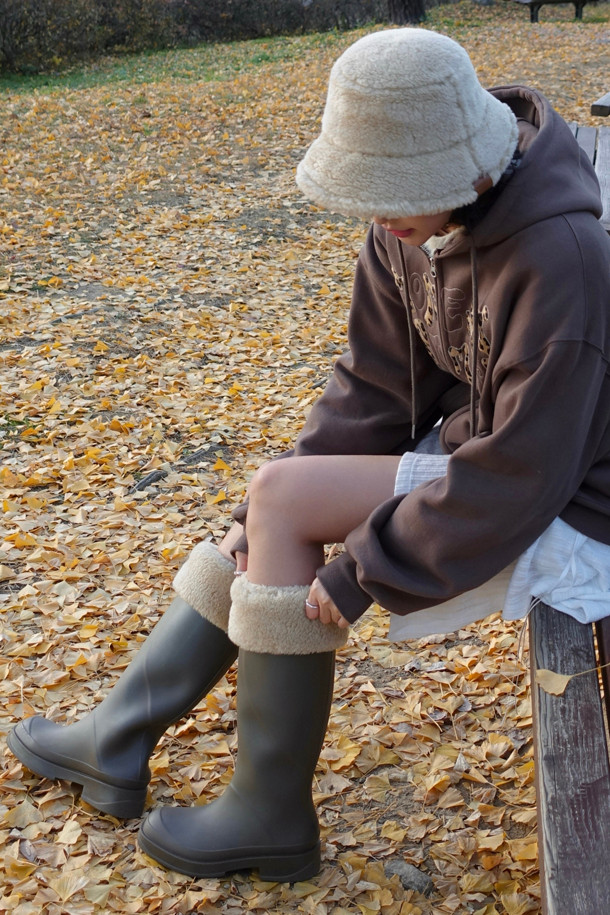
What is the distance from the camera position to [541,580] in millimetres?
1777

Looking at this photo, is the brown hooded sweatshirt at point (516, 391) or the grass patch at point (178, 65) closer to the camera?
the brown hooded sweatshirt at point (516, 391)

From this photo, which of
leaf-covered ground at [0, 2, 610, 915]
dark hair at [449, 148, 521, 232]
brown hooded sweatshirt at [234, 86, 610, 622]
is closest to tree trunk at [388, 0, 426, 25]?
leaf-covered ground at [0, 2, 610, 915]

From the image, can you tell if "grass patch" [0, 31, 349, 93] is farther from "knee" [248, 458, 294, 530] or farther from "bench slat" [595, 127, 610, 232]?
"knee" [248, 458, 294, 530]

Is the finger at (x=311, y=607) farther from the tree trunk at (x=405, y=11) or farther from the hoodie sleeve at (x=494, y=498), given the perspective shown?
the tree trunk at (x=405, y=11)

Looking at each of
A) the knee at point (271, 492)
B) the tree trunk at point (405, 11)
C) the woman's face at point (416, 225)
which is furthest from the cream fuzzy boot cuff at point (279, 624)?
the tree trunk at point (405, 11)

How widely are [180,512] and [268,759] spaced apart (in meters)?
1.68

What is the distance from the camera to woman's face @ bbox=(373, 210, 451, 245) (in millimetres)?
1648

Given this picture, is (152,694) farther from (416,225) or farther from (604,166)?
(604,166)

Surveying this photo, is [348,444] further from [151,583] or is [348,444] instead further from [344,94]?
[151,583]

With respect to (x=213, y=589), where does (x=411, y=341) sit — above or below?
above

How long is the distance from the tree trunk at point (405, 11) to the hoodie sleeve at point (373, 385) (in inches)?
560

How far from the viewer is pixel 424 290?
76.2 inches

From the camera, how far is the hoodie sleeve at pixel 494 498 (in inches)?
62.7

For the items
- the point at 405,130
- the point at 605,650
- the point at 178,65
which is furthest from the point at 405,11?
the point at 605,650
